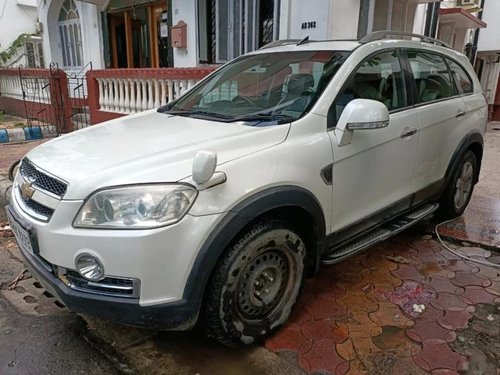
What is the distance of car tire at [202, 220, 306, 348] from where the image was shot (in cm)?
211

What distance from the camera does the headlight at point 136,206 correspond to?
1875 mm

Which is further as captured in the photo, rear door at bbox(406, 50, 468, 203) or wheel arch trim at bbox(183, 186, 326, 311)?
rear door at bbox(406, 50, 468, 203)

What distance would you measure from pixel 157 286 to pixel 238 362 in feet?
2.43

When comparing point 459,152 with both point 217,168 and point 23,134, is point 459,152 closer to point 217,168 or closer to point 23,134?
point 217,168

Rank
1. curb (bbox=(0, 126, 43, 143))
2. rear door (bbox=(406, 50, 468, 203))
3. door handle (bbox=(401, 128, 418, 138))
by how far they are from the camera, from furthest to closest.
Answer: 1. curb (bbox=(0, 126, 43, 143))
2. rear door (bbox=(406, 50, 468, 203))
3. door handle (bbox=(401, 128, 418, 138))

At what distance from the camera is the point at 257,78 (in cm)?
313

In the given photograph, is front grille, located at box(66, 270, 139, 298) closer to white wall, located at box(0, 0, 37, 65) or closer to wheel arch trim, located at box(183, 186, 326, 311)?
wheel arch trim, located at box(183, 186, 326, 311)

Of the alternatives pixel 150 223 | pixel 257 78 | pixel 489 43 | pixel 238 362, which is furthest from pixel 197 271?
pixel 489 43

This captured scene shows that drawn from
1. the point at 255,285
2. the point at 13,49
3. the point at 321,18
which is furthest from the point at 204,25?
the point at 13,49

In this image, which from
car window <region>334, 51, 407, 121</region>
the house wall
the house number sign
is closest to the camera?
car window <region>334, 51, 407, 121</region>

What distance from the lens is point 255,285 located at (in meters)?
2.36

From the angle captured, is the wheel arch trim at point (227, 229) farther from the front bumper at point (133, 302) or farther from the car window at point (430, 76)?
the car window at point (430, 76)

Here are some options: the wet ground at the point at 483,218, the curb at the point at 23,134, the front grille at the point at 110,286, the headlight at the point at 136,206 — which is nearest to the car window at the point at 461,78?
the wet ground at the point at 483,218

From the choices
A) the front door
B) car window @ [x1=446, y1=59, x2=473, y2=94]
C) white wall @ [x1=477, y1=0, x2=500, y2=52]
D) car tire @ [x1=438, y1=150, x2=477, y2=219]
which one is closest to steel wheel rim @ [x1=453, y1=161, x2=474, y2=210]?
car tire @ [x1=438, y1=150, x2=477, y2=219]
